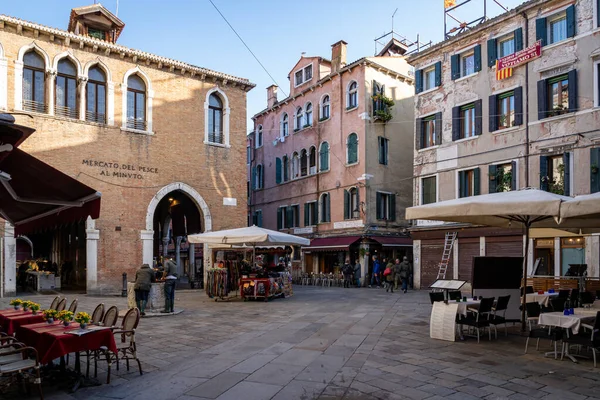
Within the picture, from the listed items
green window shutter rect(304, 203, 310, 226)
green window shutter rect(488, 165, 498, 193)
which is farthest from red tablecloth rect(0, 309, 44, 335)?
green window shutter rect(304, 203, 310, 226)

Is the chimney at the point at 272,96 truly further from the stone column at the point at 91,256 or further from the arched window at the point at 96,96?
the stone column at the point at 91,256

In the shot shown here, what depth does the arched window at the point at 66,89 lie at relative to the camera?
18.6 meters

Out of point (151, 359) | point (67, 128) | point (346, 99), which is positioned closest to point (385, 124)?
point (346, 99)

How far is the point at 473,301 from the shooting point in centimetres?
937

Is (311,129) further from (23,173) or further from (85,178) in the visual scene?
(23,173)

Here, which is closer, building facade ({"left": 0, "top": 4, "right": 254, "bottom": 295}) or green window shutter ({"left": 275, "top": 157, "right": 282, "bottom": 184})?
building facade ({"left": 0, "top": 4, "right": 254, "bottom": 295})

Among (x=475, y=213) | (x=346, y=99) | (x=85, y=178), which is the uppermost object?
(x=346, y=99)

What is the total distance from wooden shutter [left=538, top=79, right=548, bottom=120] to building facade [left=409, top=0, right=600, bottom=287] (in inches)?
1.4

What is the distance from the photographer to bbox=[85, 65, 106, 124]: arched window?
763 inches

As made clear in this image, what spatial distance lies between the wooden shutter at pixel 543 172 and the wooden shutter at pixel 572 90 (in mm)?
1935

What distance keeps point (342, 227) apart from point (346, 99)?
6970 millimetres

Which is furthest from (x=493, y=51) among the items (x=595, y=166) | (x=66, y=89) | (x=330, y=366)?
(x=330, y=366)

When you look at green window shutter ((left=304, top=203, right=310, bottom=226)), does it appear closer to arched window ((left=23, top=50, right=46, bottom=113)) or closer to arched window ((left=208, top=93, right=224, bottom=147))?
arched window ((left=208, top=93, right=224, bottom=147))

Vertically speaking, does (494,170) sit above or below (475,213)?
above
